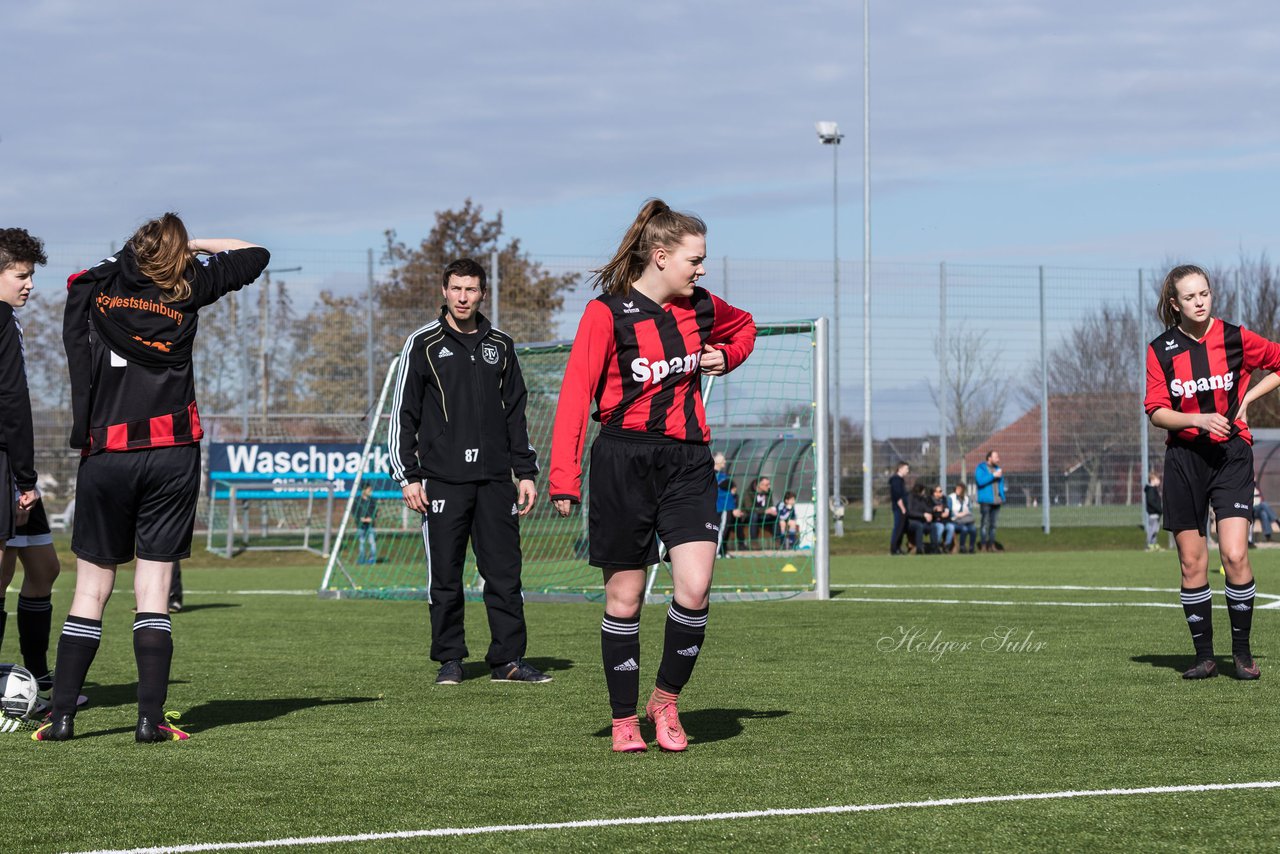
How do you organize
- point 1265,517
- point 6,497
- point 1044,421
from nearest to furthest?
point 6,497
point 1265,517
point 1044,421

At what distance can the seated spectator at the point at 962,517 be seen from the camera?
1007 inches

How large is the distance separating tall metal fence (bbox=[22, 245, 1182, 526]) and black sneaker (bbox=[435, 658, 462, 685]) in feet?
56.2

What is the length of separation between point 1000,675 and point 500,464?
2.66 m

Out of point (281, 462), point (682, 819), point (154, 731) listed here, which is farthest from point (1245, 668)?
point (281, 462)

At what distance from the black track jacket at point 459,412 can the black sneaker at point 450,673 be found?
904 millimetres

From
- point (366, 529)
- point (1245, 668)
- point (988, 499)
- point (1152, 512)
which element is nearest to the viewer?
point (1245, 668)

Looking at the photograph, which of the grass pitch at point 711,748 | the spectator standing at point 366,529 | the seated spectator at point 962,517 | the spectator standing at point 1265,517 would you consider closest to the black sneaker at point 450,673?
the grass pitch at point 711,748

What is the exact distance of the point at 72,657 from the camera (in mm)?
5742

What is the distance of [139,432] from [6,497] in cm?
72

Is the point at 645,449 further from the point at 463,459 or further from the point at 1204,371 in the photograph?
the point at 1204,371

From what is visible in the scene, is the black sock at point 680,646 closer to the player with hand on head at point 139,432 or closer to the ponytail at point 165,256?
the player with hand on head at point 139,432

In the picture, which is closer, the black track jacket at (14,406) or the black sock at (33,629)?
the black track jacket at (14,406)

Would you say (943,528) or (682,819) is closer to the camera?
(682,819)

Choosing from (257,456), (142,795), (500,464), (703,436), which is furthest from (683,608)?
(257,456)
